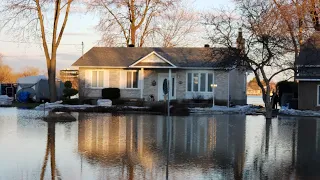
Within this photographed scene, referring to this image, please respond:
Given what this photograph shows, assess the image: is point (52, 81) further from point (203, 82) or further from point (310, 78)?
point (310, 78)

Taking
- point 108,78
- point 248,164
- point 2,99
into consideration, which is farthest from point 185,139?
point 2,99

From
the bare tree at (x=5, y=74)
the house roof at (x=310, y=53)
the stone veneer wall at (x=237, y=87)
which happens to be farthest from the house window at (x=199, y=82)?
the bare tree at (x=5, y=74)

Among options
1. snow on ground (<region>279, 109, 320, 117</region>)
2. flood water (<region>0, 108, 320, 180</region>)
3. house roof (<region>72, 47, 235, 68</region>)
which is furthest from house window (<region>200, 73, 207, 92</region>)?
flood water (<region>0, 108, 320, 180</region>)

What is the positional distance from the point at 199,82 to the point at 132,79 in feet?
18.6

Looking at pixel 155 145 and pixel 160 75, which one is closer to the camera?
pixel 155 145

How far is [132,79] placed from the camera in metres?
41.0

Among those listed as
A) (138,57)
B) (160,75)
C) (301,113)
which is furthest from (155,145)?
(138,57)

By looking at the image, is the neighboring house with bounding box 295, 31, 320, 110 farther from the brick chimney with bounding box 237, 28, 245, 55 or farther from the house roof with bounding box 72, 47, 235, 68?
the house roof with bounding box 72, 47, 235, 68

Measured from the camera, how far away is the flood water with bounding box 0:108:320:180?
1114cm

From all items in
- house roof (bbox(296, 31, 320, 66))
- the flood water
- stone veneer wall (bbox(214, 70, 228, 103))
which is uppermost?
house roof (bbox(296, 31, 320, 66))

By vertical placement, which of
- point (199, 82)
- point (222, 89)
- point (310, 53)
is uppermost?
point (310, 53)

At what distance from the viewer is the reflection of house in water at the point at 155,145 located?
1238 cm

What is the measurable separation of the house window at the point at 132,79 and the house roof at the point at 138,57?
0.79 m

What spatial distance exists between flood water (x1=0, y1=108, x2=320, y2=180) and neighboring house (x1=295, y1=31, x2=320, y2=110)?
13.4 m
